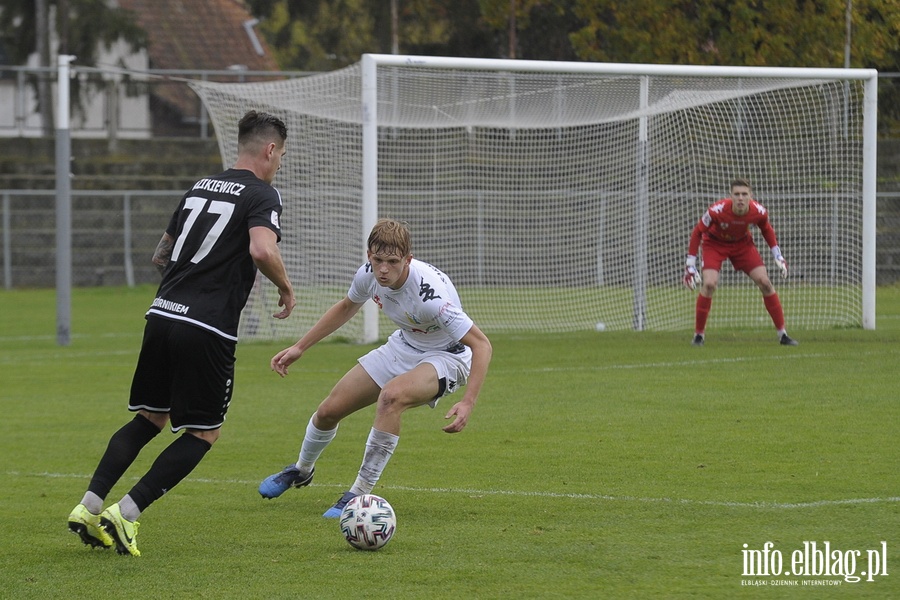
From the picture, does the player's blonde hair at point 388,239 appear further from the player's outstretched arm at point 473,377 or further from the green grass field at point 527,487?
the green grass field at point 527,487

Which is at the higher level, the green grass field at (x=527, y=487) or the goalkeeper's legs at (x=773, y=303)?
the goalkeeper's legs at (x=773, y=303)

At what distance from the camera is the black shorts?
242 inches

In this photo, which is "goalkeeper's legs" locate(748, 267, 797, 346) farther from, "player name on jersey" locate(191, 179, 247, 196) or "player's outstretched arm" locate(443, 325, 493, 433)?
"player name on jersey" locate(191, 179, 247, 196)

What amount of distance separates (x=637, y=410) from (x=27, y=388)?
6.20 m

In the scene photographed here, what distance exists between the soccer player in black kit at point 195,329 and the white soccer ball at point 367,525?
781mm

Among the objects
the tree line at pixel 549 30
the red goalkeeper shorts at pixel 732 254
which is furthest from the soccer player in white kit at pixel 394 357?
the tree line at pixel 549 30

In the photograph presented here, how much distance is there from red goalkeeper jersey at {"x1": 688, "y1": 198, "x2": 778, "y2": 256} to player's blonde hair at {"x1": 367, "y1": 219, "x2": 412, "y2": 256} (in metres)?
9.02

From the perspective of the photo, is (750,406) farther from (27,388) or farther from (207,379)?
(27,388)

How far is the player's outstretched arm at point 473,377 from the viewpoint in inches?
245

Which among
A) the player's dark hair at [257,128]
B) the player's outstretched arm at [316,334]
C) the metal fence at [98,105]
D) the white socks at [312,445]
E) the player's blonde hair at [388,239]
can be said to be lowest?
the white socks at [312,445]

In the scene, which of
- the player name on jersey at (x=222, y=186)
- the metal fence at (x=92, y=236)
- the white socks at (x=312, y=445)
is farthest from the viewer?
the metal fence at (x=92, y=236)

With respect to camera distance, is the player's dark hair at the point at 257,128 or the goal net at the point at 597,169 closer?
the player's dark hair at the point at 257,128

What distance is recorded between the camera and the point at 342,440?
32.1 feet

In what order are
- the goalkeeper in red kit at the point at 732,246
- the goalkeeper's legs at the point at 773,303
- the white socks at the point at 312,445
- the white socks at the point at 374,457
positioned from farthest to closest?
1. the goalkeeper's legs at the point at 773,303
2. the goalkeeper in red kit at the point at 732,246
3. the white socks at the point at 312,445
4. the white socks at the point at 374,457
